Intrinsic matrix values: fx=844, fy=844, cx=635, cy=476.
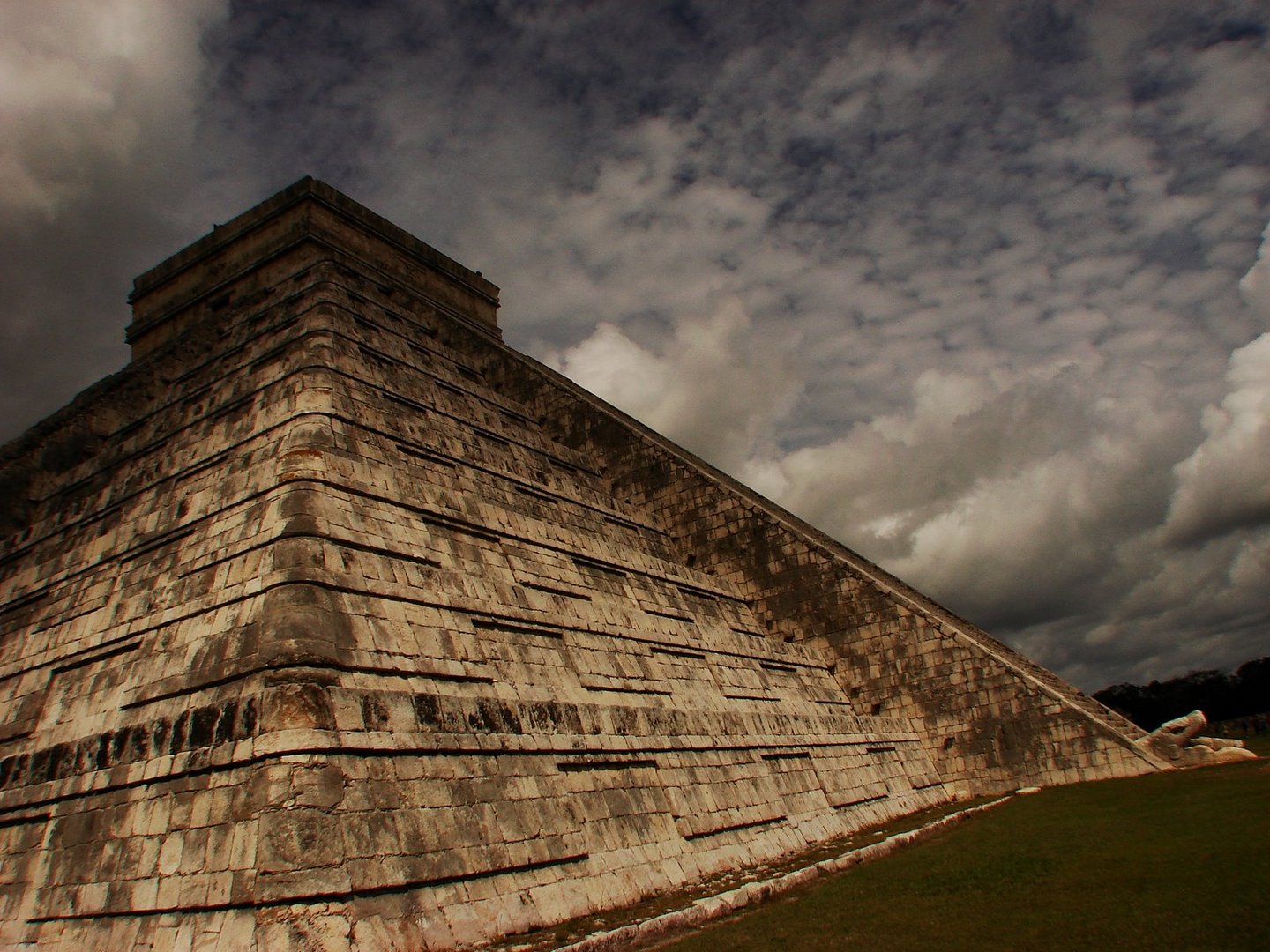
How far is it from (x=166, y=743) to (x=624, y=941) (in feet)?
13.5

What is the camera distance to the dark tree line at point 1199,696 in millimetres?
54319

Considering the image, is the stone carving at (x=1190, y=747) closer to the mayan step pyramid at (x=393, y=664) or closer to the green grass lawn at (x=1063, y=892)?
the mayan step pyramid at (x=393, y=664)

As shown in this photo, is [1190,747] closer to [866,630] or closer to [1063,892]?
[866,630]

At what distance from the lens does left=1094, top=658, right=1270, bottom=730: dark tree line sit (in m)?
54.3

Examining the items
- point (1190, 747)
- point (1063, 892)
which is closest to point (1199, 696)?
point (1190, 747)

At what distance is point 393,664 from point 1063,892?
603 cm

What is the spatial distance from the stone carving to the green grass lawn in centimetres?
386

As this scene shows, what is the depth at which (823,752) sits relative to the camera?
1282 cm

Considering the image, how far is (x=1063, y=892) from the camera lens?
694cm

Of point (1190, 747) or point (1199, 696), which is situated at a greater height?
point (1199, 696)

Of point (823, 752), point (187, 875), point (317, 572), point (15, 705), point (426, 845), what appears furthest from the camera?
point (823, 752)

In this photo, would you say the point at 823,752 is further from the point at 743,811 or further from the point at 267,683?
the point at 267,683

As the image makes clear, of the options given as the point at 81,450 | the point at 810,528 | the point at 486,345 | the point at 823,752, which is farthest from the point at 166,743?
the point at 810,528

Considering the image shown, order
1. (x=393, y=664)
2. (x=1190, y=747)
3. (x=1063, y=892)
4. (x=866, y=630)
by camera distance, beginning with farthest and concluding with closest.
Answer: (x=866, y=630)
(x=1190, y=747)
(x=393, y=664)
(x=1063, y=892)
